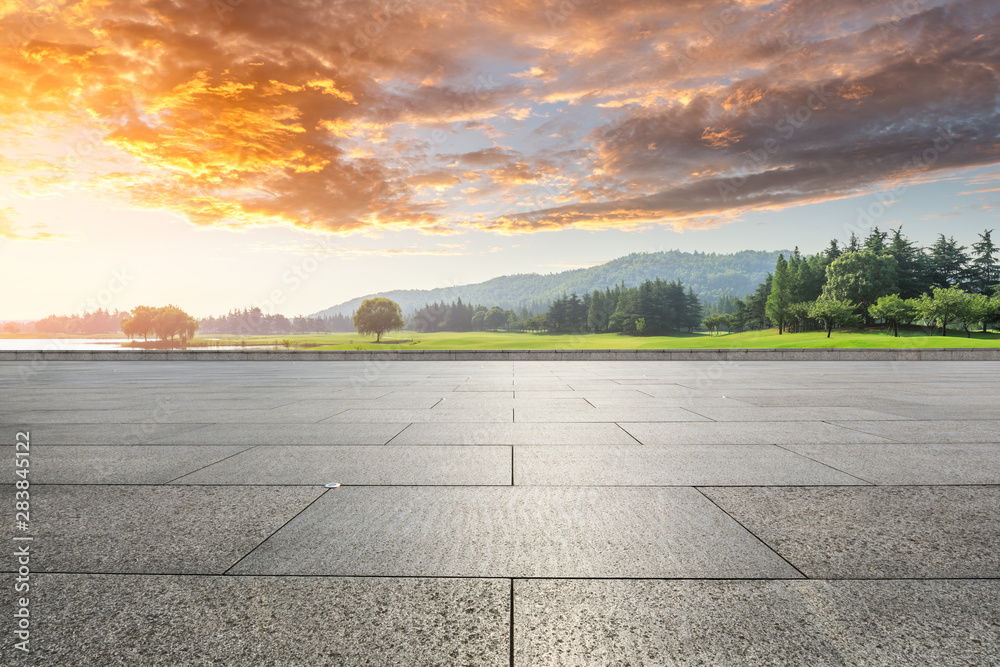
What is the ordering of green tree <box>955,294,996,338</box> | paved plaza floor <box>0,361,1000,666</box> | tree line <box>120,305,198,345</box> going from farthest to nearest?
1. tree line <box>120,305,198,345</box>
2. green tree <box>955,294,996,338</box>
3. paved plaza floor <box>0,361,1000,666</box>

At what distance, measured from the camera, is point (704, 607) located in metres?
2.93

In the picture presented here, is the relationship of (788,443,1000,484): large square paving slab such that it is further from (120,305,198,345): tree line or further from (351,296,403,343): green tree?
(120,305,198,345): tree line

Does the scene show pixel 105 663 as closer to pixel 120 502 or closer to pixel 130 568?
pixel 130 568

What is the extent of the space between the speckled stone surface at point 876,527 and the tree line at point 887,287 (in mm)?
86351

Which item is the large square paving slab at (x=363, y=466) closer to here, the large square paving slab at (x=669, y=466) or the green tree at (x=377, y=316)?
the large square paving slab at (x=669, y=466)

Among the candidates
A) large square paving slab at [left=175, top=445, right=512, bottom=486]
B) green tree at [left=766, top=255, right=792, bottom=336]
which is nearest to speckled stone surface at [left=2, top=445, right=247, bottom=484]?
large square paving slab at [left=175, top=445, right=512, bottom=486]

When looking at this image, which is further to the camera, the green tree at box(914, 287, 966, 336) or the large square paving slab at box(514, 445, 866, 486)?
the green tree at box(914, 287, 966, 336)

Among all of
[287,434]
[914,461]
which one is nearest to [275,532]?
[287,434]

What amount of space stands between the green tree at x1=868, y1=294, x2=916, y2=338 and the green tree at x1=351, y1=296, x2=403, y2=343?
84.5 meters

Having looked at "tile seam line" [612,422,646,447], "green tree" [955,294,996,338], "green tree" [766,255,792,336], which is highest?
"green tree" [766,255,792,336]

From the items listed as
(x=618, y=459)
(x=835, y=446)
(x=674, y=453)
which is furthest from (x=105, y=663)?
(x=835, y=446)

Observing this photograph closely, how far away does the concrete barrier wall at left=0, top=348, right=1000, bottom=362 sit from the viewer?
30.2 metres

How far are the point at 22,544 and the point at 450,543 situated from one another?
3.30 metres

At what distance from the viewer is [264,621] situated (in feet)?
9.26
